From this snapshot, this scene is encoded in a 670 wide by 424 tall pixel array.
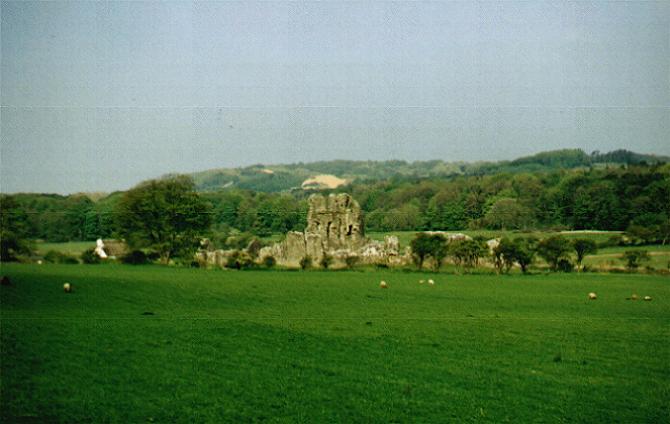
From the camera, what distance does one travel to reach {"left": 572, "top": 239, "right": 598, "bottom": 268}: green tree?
5653cm

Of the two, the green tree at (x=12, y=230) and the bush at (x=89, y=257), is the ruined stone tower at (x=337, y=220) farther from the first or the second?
the green tree at (x=12, y=230)

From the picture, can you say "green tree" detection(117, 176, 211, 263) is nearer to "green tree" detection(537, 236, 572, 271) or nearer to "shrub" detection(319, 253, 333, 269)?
"shrub" detection(319, 253, 333, 269)

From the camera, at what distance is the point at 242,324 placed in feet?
65.7

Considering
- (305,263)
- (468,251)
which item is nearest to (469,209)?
(468,251)

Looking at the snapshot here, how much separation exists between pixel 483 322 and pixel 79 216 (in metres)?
46.6

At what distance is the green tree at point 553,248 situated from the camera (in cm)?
5700

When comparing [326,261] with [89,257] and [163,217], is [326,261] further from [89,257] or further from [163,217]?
[89,257]

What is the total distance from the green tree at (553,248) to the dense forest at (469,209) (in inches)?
338

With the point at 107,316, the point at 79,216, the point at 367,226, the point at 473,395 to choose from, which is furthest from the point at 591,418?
the point at 367,226

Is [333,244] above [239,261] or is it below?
above

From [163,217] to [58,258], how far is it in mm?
9853

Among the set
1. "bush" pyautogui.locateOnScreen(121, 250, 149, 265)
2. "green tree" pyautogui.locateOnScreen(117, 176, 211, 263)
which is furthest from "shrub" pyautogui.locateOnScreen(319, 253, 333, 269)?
"bush" pyautogui.locateOnScreen(121, 250, 149, 265)

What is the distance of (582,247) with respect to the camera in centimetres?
5669

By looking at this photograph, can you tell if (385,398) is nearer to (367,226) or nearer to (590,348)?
(590,348)
